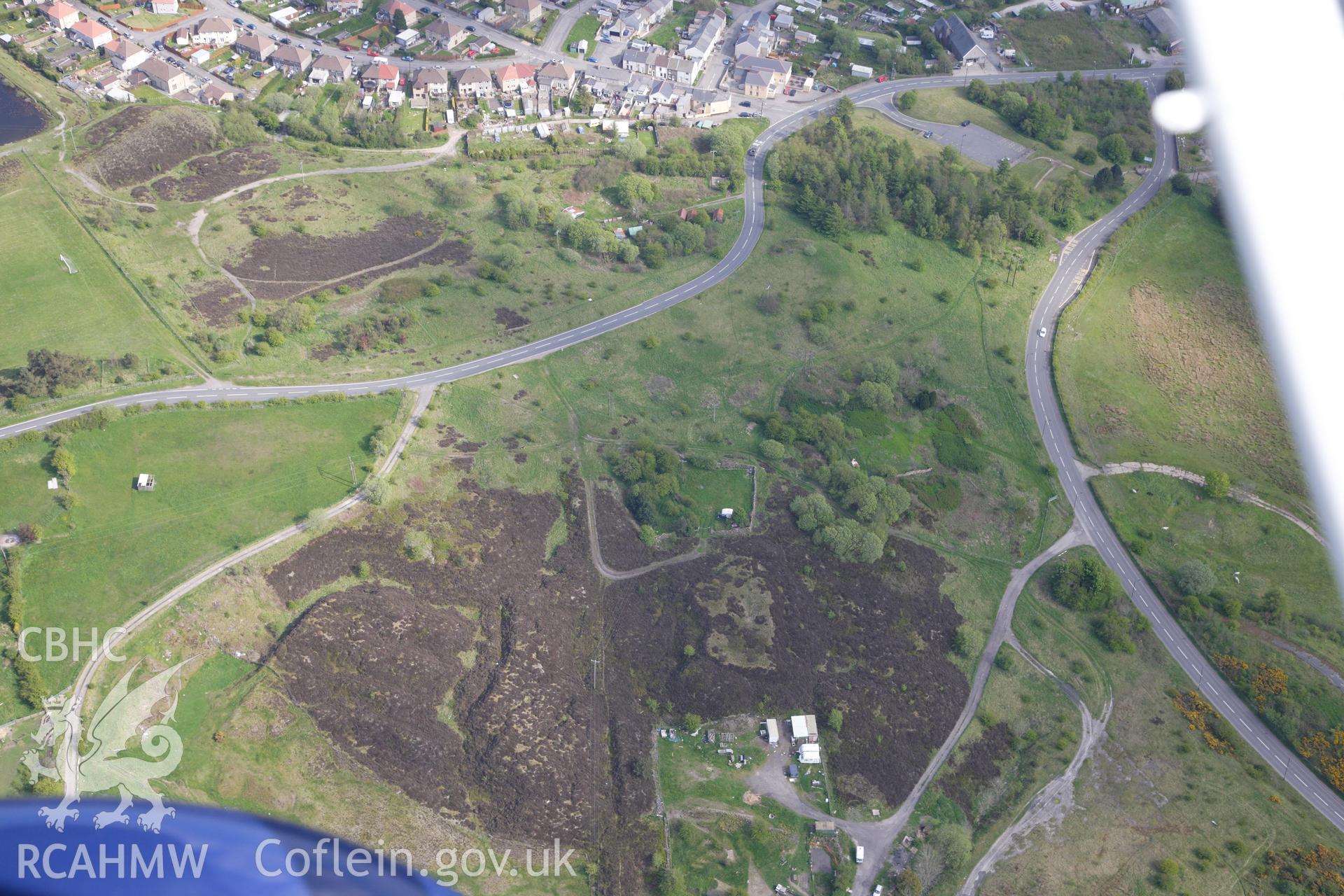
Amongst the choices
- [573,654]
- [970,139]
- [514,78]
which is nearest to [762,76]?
[970,139]

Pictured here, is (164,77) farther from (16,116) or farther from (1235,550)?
(1235,550)

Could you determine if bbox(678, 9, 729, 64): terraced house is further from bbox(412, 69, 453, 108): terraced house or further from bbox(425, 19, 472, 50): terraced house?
bbox(412, 69, 453, 108): terraced house

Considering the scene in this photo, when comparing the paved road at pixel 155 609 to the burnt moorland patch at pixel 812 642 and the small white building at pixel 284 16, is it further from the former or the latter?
the small white building at pixel 284 16

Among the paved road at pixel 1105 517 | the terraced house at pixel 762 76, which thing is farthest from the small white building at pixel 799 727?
the terraced house at pixel 762 76

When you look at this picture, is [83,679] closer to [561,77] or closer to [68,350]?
[68,350]

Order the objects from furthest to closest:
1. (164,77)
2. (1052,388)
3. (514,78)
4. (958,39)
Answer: (958,39)
(514,78)
(164,77)
(1052,388)

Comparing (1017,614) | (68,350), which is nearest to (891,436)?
(1017,614)

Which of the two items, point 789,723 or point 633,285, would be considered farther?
point 633,285
